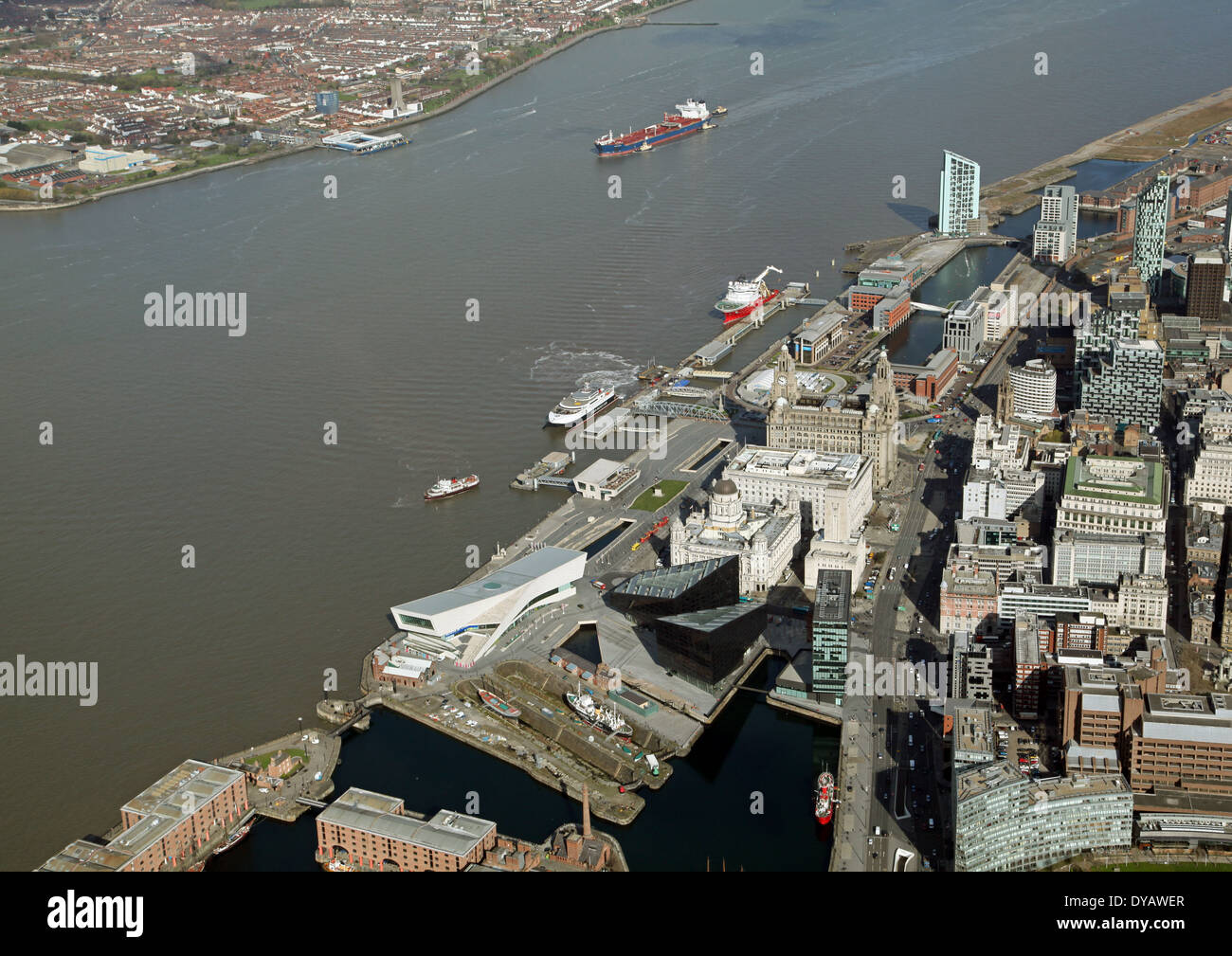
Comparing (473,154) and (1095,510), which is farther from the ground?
(473,154)

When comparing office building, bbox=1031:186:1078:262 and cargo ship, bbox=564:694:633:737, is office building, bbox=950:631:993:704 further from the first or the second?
office building, bbox=1031:186:1078:262

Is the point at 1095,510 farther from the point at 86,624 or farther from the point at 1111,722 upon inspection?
the point at 86,624

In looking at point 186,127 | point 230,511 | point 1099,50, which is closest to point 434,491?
point 230,511

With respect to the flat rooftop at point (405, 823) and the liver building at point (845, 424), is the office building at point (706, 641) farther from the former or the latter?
the liver building at point (845, 424)

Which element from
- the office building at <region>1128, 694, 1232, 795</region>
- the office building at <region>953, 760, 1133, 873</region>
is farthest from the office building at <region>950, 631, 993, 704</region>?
the office building at <region>953, 760, 1133, 873</region>

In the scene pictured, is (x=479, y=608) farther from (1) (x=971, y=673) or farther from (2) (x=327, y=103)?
(2) (x=327, y=103)

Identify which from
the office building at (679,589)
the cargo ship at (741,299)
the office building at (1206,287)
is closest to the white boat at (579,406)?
the cargo ship at (741,299)
